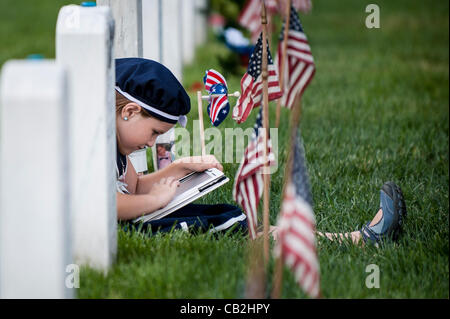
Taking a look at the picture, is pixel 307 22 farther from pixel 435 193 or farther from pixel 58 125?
pixel 58 125

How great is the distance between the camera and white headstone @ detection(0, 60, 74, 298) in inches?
77.8

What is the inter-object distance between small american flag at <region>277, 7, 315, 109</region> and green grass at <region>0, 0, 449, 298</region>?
714 millimetres

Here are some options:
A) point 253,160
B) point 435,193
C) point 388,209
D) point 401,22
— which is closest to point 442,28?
point 401,22

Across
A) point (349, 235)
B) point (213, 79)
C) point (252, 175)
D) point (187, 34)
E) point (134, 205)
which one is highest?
point (187, 34)

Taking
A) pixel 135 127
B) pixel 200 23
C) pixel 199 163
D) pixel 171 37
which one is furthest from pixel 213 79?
pixel 200 23

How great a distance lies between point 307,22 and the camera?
15148 mm

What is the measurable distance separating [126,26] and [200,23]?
7.92 metres

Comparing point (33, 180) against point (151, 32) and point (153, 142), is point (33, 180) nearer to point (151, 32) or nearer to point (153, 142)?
point (153, 142)

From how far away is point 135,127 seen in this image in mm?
3232

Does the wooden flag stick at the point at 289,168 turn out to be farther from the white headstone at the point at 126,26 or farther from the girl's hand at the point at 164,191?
the white headstone at the point at 126,26

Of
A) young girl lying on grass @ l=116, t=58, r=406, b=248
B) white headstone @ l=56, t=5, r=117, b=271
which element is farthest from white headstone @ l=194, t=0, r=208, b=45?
white headstone @ l=56, t=5, r=117, b=271

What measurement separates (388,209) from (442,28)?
980 centimetres

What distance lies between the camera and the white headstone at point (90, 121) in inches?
100.0
